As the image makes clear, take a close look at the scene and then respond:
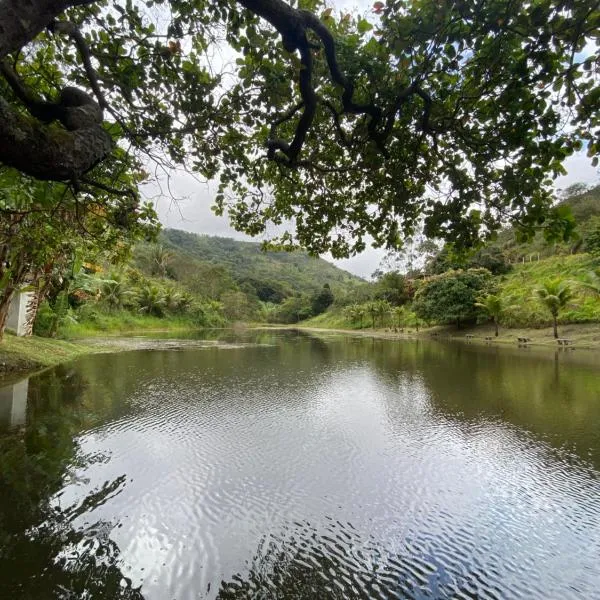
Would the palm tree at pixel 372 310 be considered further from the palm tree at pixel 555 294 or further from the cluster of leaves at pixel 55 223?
the cluster of leaves at pixel 55 223

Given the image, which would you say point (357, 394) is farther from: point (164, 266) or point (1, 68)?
point (164, 266)

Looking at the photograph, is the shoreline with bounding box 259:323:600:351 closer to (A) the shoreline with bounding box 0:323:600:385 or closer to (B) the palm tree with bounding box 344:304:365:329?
(A) the shoreline with bounding box 0:323:600:385

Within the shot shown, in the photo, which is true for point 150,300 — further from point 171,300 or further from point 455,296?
point 455,296

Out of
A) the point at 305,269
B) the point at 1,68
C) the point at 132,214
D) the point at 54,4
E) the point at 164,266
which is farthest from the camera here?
the point at 305,269

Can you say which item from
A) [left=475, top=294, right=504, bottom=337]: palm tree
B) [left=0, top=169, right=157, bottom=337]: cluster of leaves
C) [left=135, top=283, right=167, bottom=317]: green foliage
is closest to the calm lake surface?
[left=0, top=169, right=157, bottom=337]: cluster of leaves

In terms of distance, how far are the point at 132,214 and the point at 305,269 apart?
126639 mm

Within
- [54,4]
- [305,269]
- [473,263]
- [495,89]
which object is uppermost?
[305,269]

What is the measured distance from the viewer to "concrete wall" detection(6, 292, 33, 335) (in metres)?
14.6

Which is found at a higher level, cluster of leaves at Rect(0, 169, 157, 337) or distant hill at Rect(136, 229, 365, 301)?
distant hill at Rect(136, 229, 365, 301)

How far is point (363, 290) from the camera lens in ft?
204

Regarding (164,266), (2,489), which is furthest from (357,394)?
(164,266)

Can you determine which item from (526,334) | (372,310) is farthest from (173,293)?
(526,334)

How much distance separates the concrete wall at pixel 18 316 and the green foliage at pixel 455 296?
95.7 feet

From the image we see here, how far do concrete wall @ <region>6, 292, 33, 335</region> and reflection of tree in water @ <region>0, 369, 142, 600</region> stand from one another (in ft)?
33.6
